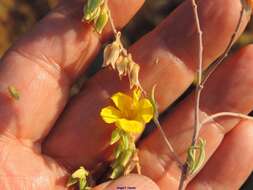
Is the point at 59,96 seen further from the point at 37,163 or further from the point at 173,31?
the point at 173,31

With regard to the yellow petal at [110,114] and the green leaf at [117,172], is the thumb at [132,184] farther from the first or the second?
the yellow petal at [110,114]

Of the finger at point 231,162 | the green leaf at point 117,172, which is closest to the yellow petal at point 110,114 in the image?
the green leaf at point 117,172

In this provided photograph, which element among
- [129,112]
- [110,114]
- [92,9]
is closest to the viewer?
[92,9]

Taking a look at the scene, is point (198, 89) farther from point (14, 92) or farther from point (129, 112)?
point (14, 92)

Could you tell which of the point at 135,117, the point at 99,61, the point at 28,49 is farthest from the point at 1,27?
the point at 135,117

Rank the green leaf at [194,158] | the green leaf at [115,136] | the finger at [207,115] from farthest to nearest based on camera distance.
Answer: the finger at [207,115]
the green leaf at [115,136]
the green leaf at [194,158]

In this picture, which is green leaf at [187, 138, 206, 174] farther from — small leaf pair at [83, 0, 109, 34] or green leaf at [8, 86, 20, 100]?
green leaf at [8, 86, 20, 100]

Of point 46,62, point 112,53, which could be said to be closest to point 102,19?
point 112,53
